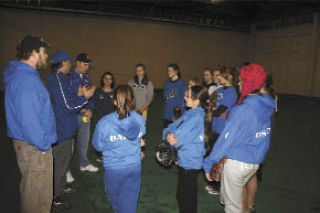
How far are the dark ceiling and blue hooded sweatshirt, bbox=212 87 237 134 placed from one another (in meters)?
11.3

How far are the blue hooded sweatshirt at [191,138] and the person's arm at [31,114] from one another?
3.78 ft

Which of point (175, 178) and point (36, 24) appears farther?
point (36, 24)

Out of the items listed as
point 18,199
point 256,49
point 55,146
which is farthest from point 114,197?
point 256,49

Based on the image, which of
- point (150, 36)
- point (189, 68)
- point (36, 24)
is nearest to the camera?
point (36, 24)

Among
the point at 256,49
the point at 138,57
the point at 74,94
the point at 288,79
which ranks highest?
the point at 256,49

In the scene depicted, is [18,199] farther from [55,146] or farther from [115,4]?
[115,4]

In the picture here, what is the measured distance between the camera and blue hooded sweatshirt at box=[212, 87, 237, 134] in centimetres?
329

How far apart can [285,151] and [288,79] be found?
1296 centimetres

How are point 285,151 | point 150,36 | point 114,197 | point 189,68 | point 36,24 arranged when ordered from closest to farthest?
point 114,197
point 285,151
point 36,24
point 150,36
point 189,68

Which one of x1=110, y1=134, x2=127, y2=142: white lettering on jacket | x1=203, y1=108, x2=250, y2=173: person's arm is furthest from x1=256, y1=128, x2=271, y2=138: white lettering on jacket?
x1=110, y1=134, x2=127, y2=142: white lettering on jacket

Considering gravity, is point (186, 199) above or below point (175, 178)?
above

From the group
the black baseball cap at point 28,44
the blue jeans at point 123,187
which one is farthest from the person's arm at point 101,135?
the black baseball cap at point 28,44

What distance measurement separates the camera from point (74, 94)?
9.24 feet

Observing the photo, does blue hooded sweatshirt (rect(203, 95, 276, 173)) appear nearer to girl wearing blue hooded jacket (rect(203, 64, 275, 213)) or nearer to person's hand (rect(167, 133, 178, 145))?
girl wearing blue hooded jacket (rect(203, 64, 275, 213))
